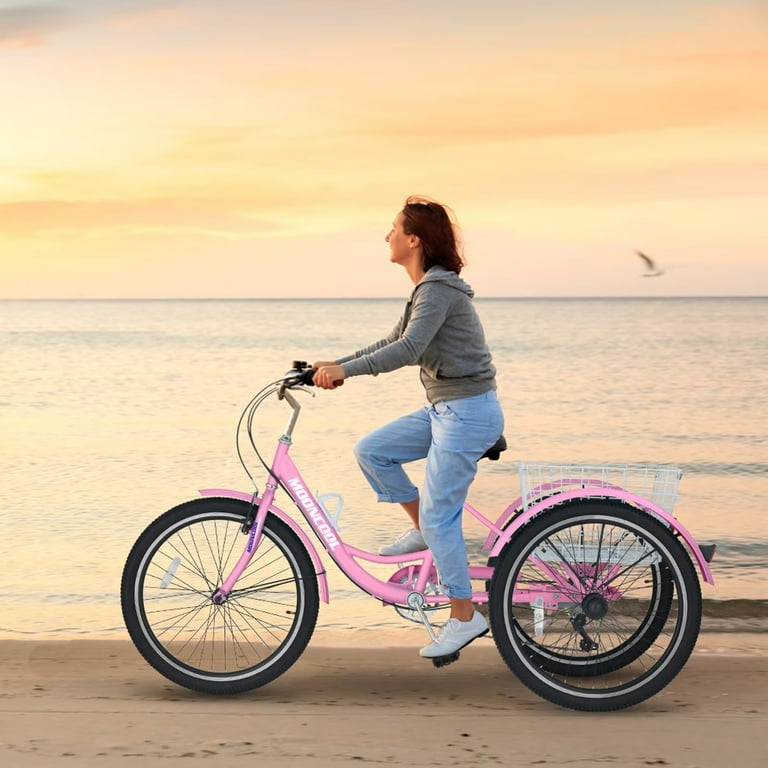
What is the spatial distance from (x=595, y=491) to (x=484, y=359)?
587mm

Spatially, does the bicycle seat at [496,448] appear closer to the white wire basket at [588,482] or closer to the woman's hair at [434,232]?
the white wire basket at [588,482]

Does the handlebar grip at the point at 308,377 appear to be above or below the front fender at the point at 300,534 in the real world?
above

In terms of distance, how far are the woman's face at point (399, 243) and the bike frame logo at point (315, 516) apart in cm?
86

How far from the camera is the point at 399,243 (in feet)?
13.1

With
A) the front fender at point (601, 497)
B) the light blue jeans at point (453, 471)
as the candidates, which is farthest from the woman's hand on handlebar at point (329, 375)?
the front fender at point (601, 497)

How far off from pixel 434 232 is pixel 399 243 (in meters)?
0.13

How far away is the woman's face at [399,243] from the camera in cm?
399

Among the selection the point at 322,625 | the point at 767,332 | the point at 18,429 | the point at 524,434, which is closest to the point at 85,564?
the point at 322,625

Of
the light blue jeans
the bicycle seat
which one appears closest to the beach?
the light blue jeans

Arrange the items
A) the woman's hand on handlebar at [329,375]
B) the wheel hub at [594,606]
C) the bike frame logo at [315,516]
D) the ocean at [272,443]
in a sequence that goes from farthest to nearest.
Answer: the ocean at [272,443] → the bike frame logo at [315,516] → the wheel hub at [594,606] → the woman's hand on handlebar at [329,375]

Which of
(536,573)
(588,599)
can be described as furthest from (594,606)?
(536,573)

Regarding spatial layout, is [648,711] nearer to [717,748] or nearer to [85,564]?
[717,748]

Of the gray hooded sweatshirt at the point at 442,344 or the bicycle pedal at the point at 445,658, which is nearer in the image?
the gray hooded sweatshirt at the point at 442,344

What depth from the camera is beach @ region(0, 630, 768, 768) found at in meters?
3.36
